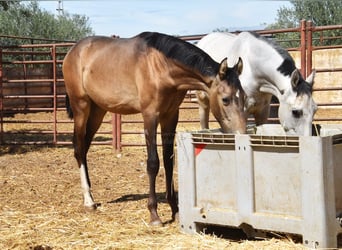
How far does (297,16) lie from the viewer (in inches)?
944

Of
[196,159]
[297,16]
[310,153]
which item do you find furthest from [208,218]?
[297,16]

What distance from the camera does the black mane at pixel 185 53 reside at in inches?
164

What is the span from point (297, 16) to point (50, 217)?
21491mm

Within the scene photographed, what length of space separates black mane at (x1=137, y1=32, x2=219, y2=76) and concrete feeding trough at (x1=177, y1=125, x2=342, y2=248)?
63cm

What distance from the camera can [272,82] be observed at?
502 centimetres

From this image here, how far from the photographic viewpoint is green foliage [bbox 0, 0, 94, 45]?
2075cm

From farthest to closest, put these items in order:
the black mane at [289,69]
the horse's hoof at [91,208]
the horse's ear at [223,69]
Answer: the horse's hoof at [91,208], the black mane at [289,69], the horse's ear at [223,69]

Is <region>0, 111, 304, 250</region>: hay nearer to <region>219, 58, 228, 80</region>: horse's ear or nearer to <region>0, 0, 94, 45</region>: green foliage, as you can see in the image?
<region>219, 58, 228, 80</region>: horse's ear

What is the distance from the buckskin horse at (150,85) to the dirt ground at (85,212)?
0.31 meters

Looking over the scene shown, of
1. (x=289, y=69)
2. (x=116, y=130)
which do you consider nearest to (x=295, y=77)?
(x=289, y=69)

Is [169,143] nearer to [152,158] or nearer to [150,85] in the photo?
[152,158]

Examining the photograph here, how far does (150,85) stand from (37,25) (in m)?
20.4

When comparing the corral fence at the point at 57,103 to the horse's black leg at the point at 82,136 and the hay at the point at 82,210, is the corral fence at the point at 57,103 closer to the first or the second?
the hay at the point at 82,210

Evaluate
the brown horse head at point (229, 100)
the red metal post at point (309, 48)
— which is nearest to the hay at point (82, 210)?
the brown horse head at point (229, 100)
